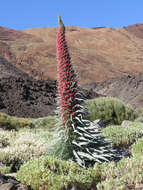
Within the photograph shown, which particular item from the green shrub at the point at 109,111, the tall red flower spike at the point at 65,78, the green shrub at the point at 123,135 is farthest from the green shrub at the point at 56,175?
the green shrub at the point at 109,111

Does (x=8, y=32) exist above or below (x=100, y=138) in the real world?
above

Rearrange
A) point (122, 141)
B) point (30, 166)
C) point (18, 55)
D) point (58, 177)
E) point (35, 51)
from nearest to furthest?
point (58, 177) → point (30, 166) → point (122, 141) → point (18, 55) → point (35, 51)

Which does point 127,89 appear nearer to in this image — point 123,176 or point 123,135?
point 123,135

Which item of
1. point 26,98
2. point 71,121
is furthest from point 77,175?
point 26,98

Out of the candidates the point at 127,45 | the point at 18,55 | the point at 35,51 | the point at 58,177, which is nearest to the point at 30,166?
the point at 58,177

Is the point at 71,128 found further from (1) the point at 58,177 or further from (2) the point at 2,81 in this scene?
(2) the point at 2,81

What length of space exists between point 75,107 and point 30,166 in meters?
1.08

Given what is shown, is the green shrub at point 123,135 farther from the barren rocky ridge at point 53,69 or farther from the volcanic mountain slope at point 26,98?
the volcanic mountain slope at point 26,98

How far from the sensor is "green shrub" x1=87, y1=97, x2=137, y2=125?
43.5 ft

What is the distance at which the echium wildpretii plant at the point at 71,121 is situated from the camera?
4074 mm

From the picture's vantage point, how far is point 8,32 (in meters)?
87.2

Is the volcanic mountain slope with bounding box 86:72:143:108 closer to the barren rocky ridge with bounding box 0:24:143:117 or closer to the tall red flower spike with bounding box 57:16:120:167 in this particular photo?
the barren rocky ridge with bounding box 0:24:143:117

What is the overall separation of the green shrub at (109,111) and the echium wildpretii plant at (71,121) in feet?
29.0

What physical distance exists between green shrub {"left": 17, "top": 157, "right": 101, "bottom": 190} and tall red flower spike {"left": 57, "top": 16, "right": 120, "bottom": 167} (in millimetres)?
347
